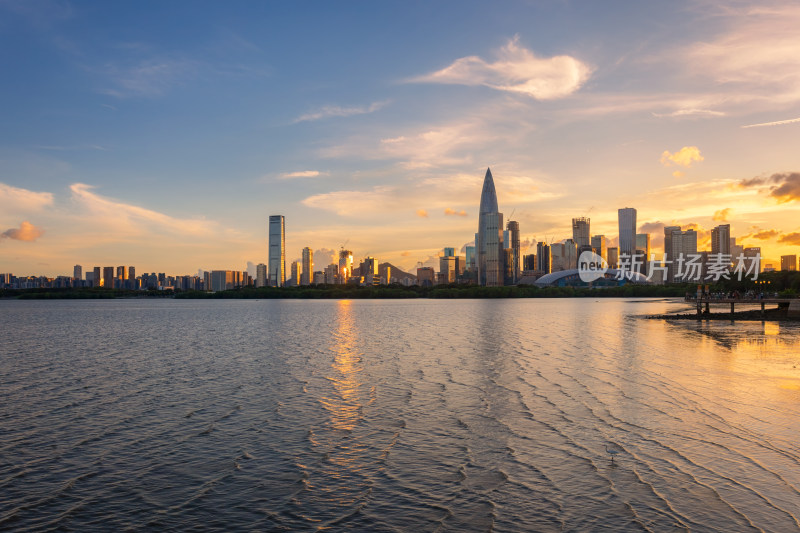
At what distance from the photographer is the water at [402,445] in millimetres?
16625

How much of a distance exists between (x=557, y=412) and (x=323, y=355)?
3126 cm

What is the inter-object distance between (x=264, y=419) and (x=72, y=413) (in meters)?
10.7

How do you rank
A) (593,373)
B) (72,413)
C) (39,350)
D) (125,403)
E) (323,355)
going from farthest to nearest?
(39,350)
(323,355)
(593,373)
(125,403)
(72,413)

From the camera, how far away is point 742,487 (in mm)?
18547

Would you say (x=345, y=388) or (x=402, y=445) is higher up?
(x=402, y=445)

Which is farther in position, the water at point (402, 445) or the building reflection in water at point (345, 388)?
the building reflection in water at point (345, 388)

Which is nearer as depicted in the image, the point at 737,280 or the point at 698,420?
the point at 698,420

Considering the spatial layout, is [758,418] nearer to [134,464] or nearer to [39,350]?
[134,464]

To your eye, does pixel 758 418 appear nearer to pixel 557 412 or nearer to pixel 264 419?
pixel 557 412

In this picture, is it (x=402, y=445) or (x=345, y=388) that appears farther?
(x=345, y=388)

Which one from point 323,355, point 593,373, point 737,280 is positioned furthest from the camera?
point 737,280

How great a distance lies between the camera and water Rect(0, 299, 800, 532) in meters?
16.6

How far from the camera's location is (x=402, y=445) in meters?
23.6

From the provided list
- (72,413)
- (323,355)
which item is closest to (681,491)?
(72,413)
